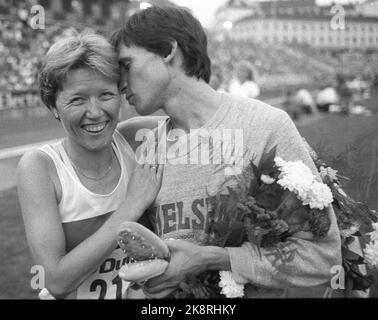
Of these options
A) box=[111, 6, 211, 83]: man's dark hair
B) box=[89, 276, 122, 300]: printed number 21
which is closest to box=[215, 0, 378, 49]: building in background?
box=[111, 6, 211, 83]: man's dark hair

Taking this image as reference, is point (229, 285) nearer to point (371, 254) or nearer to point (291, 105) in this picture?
point (371, 254)

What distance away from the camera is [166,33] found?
1322mm

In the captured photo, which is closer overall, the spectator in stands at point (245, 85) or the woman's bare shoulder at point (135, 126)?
the woman's bare shoulder at point (135, 126)

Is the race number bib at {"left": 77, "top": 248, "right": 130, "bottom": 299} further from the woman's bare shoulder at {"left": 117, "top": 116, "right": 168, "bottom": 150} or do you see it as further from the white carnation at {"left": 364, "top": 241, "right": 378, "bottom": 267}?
the white carnation at {"left": 364, "top": 241, "right": 378, "bottom": 267}

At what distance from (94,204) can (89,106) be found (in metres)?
A: 0.28

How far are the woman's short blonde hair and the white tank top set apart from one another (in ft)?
0.69

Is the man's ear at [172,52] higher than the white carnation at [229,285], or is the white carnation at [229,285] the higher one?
the man's ear at [172,52]

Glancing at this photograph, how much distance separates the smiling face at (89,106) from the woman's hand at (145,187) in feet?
0.46

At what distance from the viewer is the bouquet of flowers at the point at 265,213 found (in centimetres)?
125

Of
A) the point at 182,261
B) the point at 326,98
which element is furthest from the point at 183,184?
the point at 326,98

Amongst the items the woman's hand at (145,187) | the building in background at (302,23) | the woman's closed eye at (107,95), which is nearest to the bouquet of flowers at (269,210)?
the woman's hand at (145,187)

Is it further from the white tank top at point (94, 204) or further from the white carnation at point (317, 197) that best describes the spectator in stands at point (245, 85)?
the white carnation at point (317, 197)

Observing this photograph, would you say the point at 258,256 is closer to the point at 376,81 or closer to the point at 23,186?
the point at 23,186

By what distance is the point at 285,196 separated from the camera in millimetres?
1266
